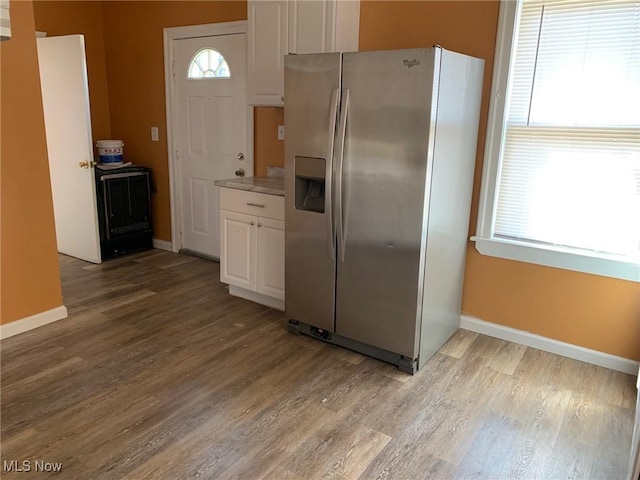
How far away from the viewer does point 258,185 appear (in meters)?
3.45

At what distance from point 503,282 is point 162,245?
3.45 metres

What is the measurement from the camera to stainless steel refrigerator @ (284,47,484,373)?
96.9 inches

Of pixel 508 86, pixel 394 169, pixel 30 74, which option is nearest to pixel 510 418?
pixel 394 169

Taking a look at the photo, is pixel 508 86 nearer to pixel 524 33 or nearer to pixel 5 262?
pixel 524 33

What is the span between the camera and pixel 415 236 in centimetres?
255

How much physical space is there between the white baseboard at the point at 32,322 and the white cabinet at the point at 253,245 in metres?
1.15

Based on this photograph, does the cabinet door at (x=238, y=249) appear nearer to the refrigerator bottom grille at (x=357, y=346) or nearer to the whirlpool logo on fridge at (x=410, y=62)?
the refrigerator bottom grille at (x=357, y=346)

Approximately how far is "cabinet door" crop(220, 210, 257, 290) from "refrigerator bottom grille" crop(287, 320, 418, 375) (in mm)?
584

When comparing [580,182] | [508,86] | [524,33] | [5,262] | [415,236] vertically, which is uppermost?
[524,33]

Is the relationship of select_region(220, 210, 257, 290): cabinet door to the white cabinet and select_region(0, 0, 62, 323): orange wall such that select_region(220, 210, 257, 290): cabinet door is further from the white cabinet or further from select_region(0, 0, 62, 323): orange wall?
select_region(0, 0, 62, 323): orange wall

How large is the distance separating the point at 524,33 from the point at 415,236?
4.56ft

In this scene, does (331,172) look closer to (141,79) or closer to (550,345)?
(550,345)

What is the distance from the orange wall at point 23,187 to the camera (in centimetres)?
289

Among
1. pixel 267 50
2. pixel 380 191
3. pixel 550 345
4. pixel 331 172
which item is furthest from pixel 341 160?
pixel 550 345
